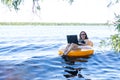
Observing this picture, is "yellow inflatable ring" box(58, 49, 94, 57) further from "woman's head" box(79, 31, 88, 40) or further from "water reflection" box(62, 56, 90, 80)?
"woman's head" box(79, 31, 88, 40)

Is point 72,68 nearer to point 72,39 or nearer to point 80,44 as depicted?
point 72,39

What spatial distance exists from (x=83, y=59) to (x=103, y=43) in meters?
12.7

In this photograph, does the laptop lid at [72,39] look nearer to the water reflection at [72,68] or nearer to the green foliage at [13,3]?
the water reflection at [72,68]

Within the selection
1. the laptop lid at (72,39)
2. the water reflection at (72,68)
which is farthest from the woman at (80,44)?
the water reflection at (72,68)

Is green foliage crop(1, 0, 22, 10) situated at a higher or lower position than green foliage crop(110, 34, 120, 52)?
higher

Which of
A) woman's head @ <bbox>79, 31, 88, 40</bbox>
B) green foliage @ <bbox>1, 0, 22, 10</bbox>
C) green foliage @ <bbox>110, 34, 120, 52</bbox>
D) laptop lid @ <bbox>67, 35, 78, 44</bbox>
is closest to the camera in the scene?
green foliage @ <bbox>110, 34, 120, 52</bbox>

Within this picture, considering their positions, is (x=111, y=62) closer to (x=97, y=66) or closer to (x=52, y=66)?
(x=97, y=66)

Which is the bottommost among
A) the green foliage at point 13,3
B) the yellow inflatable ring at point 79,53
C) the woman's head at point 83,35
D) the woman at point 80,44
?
the yellow inflatable ring at point 79,53

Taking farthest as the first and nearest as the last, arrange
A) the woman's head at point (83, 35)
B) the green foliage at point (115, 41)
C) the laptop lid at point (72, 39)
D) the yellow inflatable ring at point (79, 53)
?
the yellow inflatable ring at point (79, 53) → the laptop lid at point (72, 39) → the woman's head at point (83, 35) → the green foliage at point (115, 41)

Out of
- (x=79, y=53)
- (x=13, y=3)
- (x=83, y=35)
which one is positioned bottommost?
(x=79, y=53)

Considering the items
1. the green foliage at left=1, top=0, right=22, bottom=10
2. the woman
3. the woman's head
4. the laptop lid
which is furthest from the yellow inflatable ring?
the green foliage at left=1, top=0, right=22, bottom=10

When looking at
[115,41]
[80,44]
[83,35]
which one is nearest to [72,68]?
[83,35]

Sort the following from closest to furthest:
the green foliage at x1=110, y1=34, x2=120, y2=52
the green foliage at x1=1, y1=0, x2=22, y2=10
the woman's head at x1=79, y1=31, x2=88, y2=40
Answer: the green foliage at x1=110, y1=34, x2=120, y2=52, the green foliage at x1=1, y1=0, x2=22, y2=10, the woman's head at x1=79, y1=31, x2=88, y2=40

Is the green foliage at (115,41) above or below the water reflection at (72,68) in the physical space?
above
